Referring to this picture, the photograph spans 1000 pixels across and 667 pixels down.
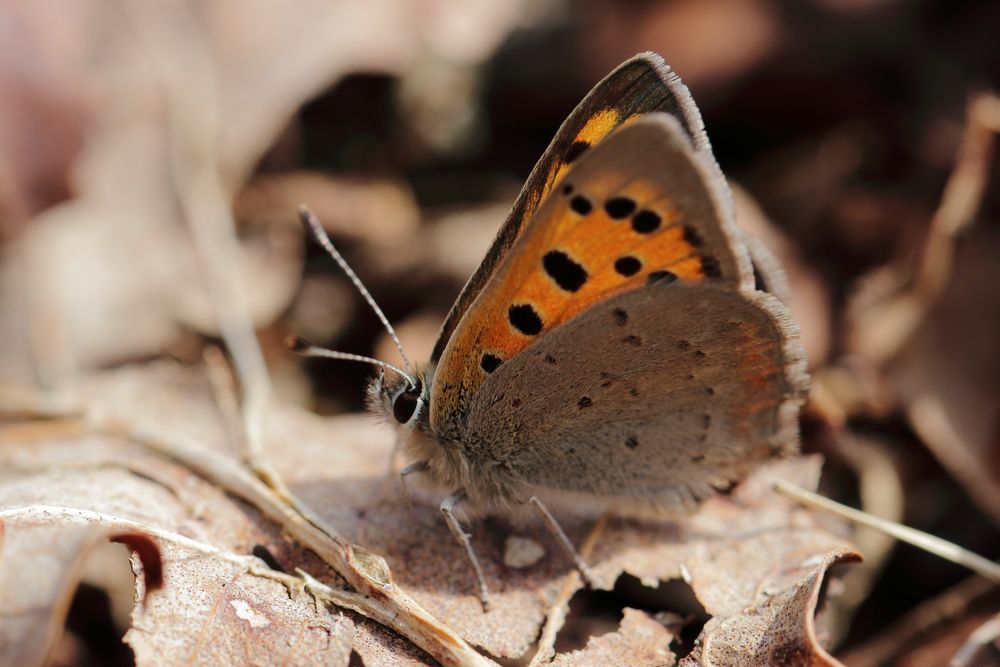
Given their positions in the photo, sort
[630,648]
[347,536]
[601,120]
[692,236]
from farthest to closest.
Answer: [347,536], [601,120], [630,648], [692,236]

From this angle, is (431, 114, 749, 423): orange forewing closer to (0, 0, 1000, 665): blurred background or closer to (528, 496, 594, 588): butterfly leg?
(528, 496, 594, 588): butterfly leg

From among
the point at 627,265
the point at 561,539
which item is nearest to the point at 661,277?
the point at 627,265

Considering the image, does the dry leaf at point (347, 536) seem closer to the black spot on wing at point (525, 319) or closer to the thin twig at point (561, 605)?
the thin twig at point (561, 605)

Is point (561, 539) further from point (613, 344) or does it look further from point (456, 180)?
point (456, 180)

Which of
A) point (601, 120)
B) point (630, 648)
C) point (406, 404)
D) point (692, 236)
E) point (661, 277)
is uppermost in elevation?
point (601, 120)

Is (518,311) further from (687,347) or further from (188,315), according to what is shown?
(188,315)

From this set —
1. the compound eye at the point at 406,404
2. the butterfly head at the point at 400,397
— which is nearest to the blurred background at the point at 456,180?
the butterfly head at the point at 400,397
